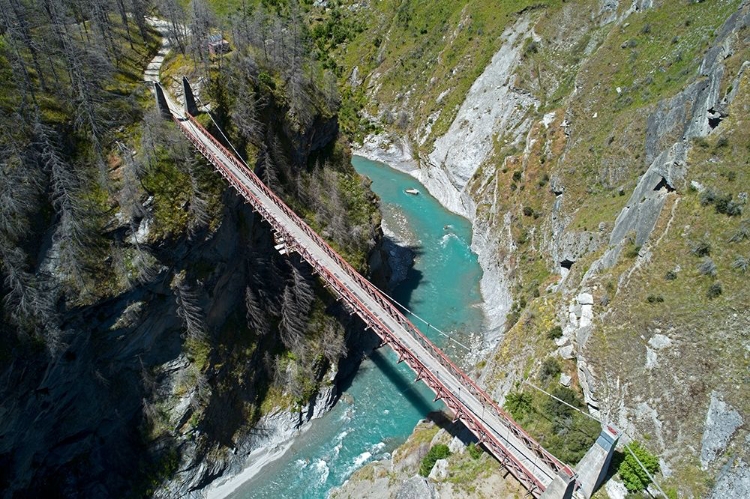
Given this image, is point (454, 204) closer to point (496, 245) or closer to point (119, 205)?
point (496, 245)

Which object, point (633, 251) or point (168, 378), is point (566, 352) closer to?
point (633, 251)

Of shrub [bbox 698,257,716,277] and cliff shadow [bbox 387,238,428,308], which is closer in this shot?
shrub [bbox 698,257,716,277]

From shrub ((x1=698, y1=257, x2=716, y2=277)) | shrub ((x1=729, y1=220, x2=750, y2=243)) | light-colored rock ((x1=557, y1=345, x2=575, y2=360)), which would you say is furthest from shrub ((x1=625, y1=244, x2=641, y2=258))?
light-colored rock ((x1=557, y1=345, x2=575, y2=360))

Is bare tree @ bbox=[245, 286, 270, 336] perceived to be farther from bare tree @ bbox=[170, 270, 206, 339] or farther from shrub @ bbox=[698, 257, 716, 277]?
shrub @ bbox=[698, 257, 716, 277]

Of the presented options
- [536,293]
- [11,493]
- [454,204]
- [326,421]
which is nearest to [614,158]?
[536,293]

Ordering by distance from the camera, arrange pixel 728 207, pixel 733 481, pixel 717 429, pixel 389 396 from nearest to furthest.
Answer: pixel 733 481 < pixel 717 429 < pixel 728 207 < pixel 389 396

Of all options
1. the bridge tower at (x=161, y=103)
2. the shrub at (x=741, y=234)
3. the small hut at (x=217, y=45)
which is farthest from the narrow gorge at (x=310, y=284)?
the bridge tower at (x=161, y=103)

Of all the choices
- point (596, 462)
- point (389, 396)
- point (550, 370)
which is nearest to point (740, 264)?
point (550, 370)
